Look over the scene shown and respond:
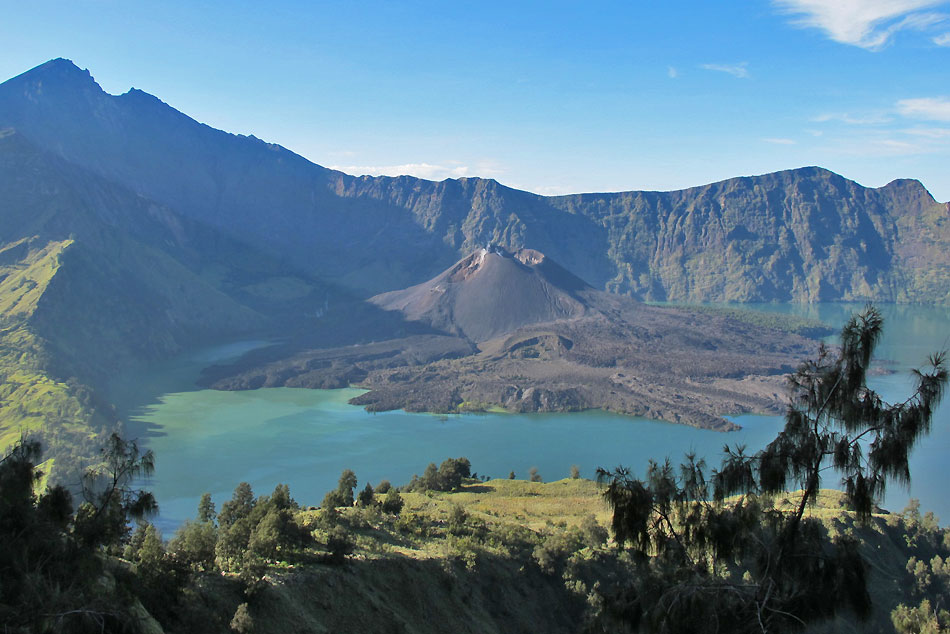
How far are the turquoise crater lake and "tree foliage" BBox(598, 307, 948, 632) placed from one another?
148 ft

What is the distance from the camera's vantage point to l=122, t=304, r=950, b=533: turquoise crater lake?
5800 centimetres

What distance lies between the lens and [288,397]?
9319 cm

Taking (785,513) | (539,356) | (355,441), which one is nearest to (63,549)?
(785,513)

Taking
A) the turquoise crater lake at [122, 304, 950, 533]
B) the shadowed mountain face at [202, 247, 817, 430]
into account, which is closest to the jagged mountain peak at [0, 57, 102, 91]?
the shadowed mountain face at [202, 247, 817, 430]

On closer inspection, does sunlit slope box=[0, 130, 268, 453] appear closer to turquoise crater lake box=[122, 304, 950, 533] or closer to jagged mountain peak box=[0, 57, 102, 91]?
turquoise crater lake box=[122, 304, 950, 533]

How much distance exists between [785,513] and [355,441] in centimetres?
6407

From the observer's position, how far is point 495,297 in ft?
445

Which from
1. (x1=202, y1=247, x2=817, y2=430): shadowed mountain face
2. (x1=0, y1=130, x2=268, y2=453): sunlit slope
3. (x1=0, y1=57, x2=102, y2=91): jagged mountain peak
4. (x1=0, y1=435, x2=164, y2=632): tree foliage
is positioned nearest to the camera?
(x1=0, y1=435, x2=164, y2=632): tree foliage

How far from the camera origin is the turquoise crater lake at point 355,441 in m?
58.0

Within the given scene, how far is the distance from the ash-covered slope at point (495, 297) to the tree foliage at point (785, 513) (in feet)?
378

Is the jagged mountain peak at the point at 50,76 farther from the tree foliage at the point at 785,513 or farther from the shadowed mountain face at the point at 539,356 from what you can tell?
the tree foliage at the point at 785,513

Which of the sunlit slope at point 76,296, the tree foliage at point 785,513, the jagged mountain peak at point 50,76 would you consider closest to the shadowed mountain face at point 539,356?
the sunlit slope at point 76,296

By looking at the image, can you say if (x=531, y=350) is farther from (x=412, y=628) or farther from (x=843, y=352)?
(x=843, y=352)

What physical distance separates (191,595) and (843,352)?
15034 millimetres
